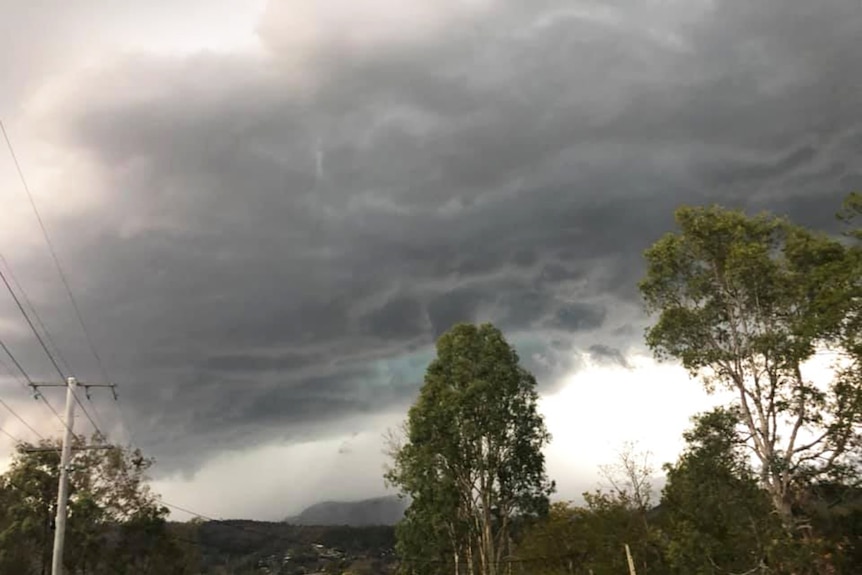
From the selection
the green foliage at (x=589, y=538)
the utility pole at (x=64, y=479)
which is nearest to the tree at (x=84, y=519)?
the utility pole at (x=64, y=479)

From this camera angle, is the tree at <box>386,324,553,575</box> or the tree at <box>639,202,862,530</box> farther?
the tree at <box>386,324,553,575</box>

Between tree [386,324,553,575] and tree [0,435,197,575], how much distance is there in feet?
76.3

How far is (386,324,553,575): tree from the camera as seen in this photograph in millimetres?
45156

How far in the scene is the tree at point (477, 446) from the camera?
148 ft

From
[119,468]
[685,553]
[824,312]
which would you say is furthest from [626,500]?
[119,468]

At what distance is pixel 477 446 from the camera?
4578cm

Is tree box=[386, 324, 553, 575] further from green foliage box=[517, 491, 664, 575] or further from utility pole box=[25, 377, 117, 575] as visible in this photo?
utility pole box=[25, 377, 117, 575]

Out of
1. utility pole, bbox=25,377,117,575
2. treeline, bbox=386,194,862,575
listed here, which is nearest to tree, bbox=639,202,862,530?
treeline, bbox=386,194,862,575

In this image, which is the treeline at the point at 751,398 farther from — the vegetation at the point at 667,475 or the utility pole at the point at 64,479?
the utility pole at the point at 64,479

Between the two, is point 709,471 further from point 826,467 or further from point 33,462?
point 33,462

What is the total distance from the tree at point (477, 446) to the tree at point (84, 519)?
23.2 m

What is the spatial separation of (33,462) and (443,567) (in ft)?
105

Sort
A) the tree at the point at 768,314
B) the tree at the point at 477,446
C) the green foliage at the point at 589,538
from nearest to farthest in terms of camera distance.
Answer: the tree at the point at 768,314, the tree at the point at 477,446, the green foliage at the point at 589,538

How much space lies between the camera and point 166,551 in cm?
5869
